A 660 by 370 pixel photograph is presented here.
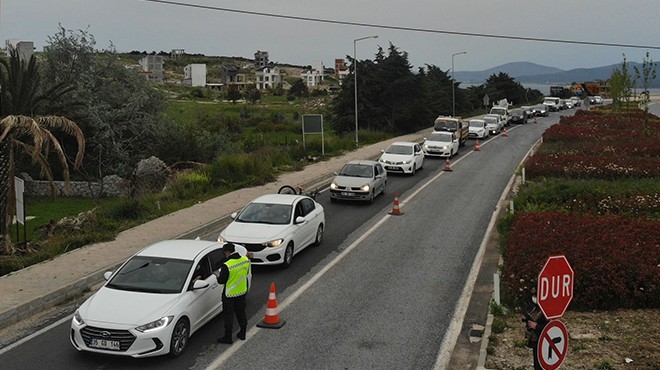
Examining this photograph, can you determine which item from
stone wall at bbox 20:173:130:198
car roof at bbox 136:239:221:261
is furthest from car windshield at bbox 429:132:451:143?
car roof at bbox 136:239:221:261

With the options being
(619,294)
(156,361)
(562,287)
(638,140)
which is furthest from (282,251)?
(638,140)

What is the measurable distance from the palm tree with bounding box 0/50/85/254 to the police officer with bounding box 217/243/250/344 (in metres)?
6.47

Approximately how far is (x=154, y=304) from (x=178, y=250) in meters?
1.60

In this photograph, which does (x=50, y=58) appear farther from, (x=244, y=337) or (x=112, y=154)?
(x=244, y=337)

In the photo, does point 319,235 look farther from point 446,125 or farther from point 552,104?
point 552,104

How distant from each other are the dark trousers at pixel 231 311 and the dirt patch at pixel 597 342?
379cm

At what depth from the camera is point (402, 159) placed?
95.0ft

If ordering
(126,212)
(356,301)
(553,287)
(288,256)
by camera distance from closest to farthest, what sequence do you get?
(553,287)
(356,301)
(288,256)
(126,212)

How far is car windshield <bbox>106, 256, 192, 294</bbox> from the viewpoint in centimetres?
960

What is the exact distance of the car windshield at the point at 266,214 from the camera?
14.6 metres

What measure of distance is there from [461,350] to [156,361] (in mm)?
4564

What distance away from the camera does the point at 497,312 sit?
1062 centimetres

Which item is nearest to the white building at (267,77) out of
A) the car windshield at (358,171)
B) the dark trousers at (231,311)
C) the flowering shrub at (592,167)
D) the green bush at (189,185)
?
the green bush at (189,185)

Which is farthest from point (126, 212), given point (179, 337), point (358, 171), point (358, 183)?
point (179, 337)
